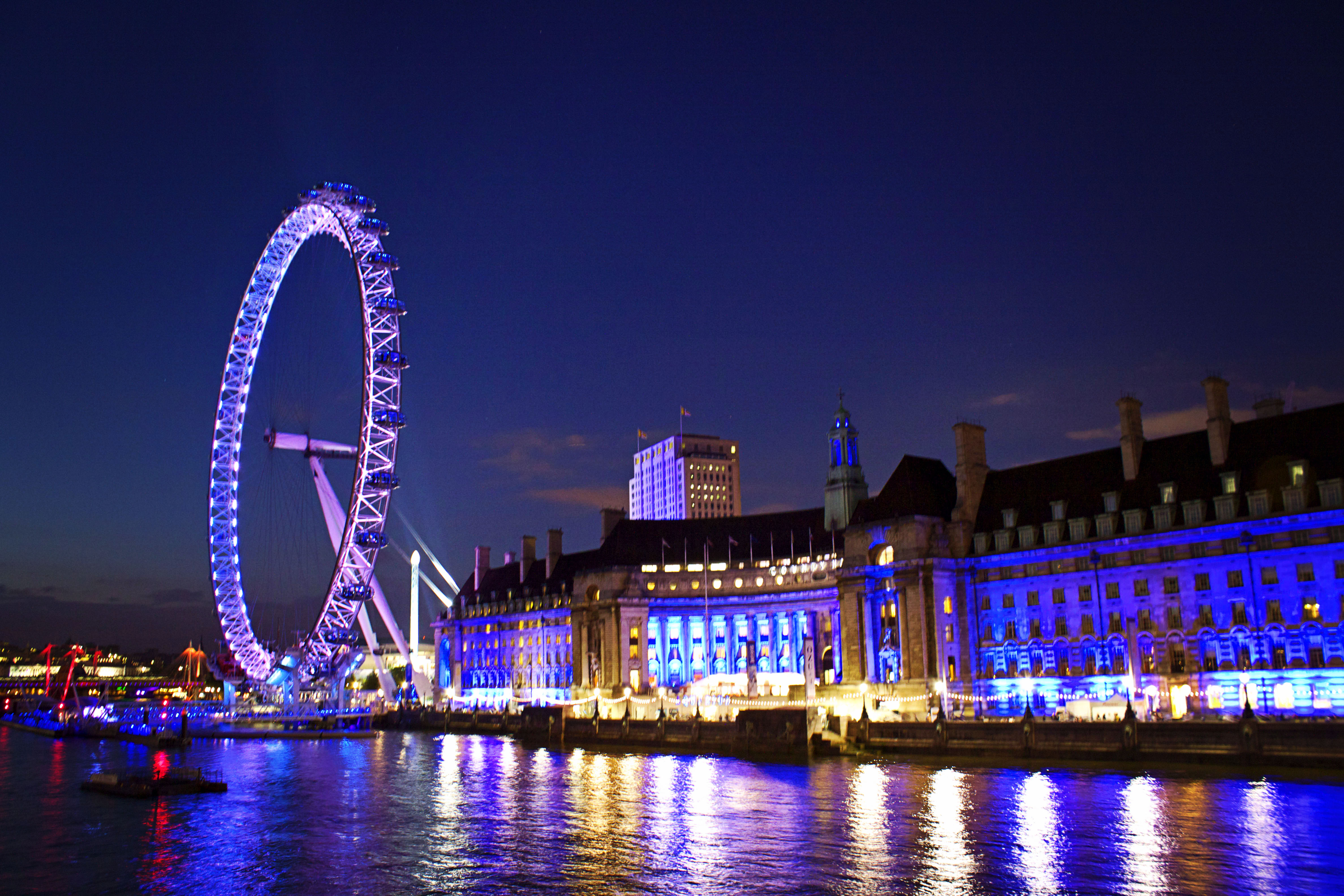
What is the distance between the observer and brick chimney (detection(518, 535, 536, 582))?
171375 mm

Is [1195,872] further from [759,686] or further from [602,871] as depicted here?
[759,686]

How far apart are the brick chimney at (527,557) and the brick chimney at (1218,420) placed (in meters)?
104

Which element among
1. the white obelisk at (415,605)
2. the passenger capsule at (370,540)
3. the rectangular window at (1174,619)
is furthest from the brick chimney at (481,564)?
the rectangular window at (1174,619)

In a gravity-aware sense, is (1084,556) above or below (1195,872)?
above

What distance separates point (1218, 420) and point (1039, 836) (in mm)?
55591

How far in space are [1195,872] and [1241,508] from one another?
2163 inches

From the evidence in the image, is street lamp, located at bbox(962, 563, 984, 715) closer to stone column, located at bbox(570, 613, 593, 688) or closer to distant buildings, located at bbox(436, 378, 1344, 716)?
distant buildings, located at bbox(436, 378, 1344, 716)

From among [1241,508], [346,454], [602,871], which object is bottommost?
[602,871]

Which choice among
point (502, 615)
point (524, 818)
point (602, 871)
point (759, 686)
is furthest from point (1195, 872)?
point (502, 615)

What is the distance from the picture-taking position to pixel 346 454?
115m

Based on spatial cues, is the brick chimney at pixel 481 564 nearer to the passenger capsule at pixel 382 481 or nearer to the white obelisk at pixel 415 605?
the white obelisk at pixel 415 605

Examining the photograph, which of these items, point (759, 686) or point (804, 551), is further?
point (804, 551)

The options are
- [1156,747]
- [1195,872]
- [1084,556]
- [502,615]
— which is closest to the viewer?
[1195,872]

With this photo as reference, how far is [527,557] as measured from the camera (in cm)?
17262
